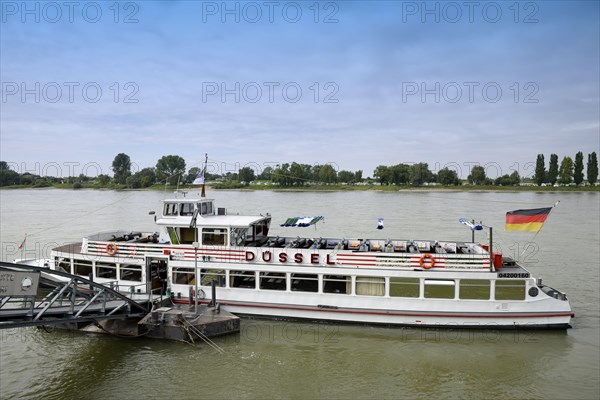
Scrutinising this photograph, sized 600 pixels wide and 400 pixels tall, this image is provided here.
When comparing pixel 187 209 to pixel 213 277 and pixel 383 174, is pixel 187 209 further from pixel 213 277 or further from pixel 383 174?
pixel 383 174

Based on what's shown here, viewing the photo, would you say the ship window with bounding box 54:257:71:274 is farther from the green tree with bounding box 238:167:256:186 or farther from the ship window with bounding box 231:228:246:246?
the green tree with bounding box 238:167:256:186

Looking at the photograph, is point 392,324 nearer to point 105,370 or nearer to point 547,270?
point 105,370

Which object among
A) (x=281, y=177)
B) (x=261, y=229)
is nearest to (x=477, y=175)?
(x=281, y=177)

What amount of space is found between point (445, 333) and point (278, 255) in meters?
6.83

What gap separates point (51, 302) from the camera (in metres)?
11.8

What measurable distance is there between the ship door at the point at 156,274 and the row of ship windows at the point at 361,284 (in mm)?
638

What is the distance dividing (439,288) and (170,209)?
11443 mm

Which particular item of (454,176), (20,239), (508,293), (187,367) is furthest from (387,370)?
(454,176)

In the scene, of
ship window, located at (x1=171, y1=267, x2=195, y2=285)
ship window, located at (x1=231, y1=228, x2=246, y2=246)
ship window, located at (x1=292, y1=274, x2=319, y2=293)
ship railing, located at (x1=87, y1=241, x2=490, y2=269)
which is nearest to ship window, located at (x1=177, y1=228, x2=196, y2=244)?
ship railing, located at (x1=87, y1=241, x2=490, y2=269)

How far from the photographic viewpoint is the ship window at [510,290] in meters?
15.1

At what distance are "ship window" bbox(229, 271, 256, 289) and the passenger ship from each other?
0.04 m

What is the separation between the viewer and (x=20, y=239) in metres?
35.0

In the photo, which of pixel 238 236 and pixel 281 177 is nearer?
pixel 238 236

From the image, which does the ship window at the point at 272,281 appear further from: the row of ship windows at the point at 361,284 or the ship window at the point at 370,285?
the ship window at the point at 370,285
